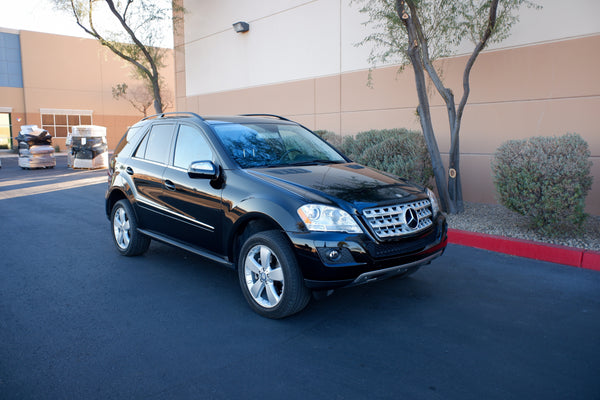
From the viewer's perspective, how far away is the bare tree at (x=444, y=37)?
7.45 metres

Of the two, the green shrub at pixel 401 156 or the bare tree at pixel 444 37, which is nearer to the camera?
the bare tree at pixel 444 37

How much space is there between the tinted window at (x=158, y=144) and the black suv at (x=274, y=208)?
0.02 m

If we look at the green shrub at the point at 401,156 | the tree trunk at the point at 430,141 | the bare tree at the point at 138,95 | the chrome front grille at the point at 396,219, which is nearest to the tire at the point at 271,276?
the chrome front grille at the point at 396,219

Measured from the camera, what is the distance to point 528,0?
324 inches

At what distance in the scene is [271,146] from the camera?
498cm

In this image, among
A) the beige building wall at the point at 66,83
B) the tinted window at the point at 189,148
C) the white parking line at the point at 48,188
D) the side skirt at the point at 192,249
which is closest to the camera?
the side skirt at the point at 192,249

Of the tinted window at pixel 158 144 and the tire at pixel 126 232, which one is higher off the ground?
the tinted window at pixel 158 144

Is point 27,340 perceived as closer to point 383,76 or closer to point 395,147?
point 395,147

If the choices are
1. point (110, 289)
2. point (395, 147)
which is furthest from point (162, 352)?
point (395, 147)

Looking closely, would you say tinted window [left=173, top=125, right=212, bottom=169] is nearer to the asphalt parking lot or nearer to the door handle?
the door handle

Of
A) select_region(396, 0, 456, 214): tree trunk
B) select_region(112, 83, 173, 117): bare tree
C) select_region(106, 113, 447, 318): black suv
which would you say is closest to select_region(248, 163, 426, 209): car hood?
select_region(106, 113, 447, 318): black suv

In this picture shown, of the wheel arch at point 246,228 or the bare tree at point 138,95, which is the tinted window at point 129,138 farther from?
the bare tree at point 138,95

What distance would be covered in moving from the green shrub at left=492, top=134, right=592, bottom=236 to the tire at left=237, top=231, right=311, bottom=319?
3676mm

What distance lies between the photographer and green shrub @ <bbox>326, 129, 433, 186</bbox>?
25.6 feet
